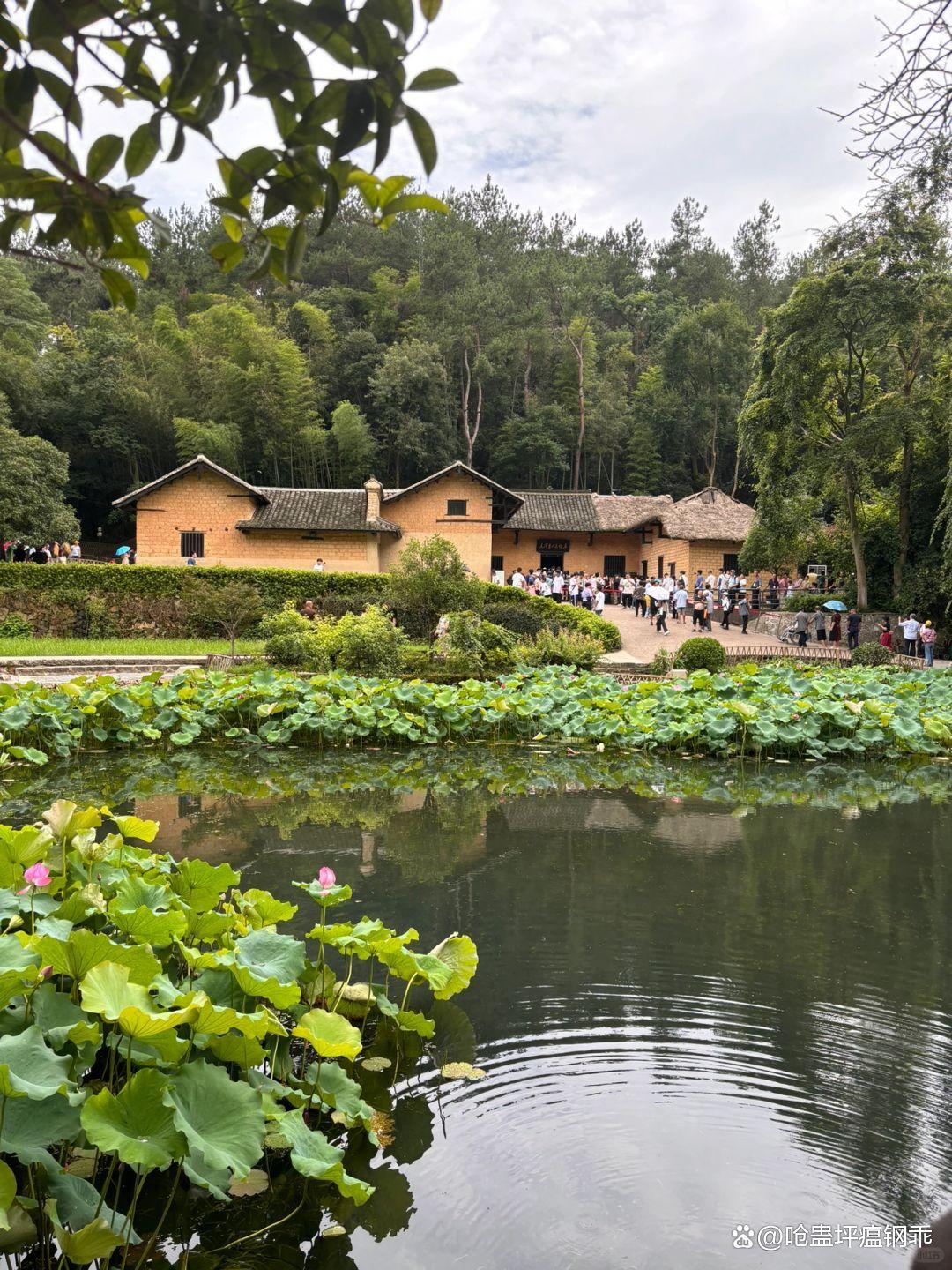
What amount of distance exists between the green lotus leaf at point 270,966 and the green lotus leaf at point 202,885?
388mm

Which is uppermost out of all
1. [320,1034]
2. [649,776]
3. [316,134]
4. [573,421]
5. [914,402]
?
[573,421]

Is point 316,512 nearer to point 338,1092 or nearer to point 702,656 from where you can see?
point 702,656

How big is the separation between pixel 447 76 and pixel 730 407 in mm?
49702

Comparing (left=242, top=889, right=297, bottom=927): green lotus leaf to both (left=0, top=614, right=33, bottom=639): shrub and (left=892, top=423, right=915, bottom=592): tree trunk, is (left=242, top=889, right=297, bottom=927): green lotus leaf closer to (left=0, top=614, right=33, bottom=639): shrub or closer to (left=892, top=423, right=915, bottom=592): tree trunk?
(left=0, top=614, right=33, bottom=639): shrub

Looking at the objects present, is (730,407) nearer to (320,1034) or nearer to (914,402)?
(914,402)

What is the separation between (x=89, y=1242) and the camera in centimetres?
215

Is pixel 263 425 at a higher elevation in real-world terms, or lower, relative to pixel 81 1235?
higher

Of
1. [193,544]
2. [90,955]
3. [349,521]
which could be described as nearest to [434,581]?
[349,521]

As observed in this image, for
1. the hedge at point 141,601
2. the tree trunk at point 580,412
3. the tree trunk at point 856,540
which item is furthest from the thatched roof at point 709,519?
the tree trunk at point 580,412

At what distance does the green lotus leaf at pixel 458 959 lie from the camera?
3.74 metres

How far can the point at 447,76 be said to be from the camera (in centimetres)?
173

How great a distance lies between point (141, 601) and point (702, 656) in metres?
13.5

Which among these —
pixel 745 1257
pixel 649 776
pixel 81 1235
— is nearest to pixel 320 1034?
pixel 81 1235

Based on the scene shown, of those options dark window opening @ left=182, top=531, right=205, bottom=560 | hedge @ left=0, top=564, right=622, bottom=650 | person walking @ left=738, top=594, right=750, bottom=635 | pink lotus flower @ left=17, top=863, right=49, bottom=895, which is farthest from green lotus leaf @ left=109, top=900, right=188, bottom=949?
dark window opening @ left=182, top=531, right=205, bottom=560
